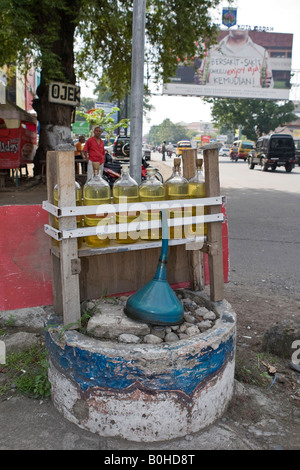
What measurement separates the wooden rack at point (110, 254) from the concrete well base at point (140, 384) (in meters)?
0.33

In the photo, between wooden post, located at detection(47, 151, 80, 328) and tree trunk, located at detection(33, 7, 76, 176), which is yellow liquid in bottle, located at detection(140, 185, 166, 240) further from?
tree trunk, located at detection(33, 7, 76, 176)

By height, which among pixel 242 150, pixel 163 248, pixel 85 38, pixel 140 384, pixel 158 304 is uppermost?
pixel 85 38

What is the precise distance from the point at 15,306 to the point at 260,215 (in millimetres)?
7695

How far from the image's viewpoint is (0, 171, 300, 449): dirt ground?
262 cm

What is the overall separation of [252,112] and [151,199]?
4659 centimetres

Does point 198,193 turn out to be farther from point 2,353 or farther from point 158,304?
point 2,353

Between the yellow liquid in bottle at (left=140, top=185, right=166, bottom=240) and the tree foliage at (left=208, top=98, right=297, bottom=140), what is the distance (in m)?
45.0

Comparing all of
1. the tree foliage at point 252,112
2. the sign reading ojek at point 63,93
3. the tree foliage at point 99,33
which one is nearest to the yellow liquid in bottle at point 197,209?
the tree foliage at point 99,33

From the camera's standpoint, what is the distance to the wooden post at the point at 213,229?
2.73 metres

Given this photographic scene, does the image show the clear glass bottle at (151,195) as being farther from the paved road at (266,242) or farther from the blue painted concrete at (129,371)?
the paved road at (266,242)

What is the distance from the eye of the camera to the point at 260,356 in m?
3.24

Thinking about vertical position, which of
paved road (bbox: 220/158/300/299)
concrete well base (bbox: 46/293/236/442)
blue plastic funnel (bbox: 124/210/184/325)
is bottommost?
paved road (bbox: 220/158/300/299)

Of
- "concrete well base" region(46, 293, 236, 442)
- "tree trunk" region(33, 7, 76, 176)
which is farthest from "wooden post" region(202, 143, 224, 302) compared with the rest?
"tree trunk" region(33, 7, 76, 176)

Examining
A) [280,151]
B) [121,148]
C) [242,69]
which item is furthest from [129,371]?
[242,69]
